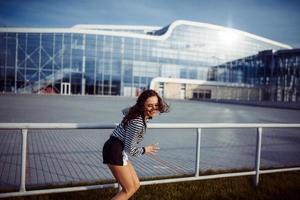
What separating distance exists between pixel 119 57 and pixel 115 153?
5580cm

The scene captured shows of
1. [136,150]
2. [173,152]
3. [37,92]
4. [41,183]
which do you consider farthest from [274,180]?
[37,92]

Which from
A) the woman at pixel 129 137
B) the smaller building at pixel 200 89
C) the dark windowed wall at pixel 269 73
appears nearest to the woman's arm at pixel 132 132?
the woman at pixel 129 137

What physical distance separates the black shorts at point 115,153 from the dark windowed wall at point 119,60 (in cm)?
5211

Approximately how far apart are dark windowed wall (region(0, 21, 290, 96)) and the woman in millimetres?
52128

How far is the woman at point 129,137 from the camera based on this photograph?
10.6 ft

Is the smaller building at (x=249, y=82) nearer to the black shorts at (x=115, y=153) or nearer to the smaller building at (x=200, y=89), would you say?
the smaller building at (x=200, y=89)

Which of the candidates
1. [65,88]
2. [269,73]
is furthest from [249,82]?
[65,88]

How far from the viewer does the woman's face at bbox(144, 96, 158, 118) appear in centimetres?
328

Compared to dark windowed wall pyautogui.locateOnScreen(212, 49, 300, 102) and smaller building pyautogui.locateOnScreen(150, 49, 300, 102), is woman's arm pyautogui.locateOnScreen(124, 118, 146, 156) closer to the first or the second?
dark windowed wall pyautogui.locateOnScreen(212, 49, 300, 102)

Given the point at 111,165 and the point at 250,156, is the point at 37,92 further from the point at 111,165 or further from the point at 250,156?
the point at 111,165

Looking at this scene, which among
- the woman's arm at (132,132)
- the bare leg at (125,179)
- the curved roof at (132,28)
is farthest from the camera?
the curved roof at (132,28)

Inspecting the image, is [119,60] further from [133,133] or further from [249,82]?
[133,133]

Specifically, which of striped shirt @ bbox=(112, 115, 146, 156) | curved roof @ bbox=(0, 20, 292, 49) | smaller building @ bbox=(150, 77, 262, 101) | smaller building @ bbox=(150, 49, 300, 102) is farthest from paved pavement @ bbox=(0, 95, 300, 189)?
smaller building @ bbox=(150, 77, 262, 101)

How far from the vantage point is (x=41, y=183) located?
Answer: 17.4 feet
